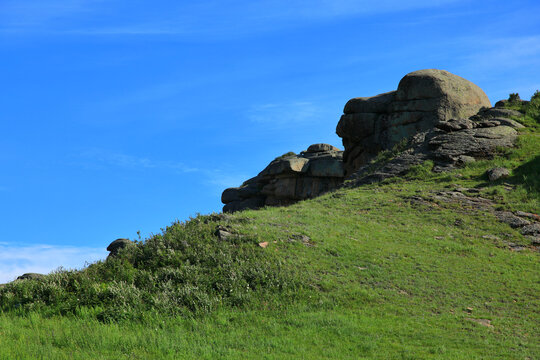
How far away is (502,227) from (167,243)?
17.9m

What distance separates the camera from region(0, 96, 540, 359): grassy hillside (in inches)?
510

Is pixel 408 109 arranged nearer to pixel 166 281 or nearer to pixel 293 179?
pixel 293 179

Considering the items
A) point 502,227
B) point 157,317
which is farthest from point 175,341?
point 502,227

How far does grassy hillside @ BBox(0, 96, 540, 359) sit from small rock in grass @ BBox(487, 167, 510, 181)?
7800 mm

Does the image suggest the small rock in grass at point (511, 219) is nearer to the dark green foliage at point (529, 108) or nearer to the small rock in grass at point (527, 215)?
the small rock in grass at point (527, 215)

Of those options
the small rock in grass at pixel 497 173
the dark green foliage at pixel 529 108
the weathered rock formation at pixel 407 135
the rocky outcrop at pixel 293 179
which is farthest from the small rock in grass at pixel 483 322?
the rocky outcrop at pixel 293 179

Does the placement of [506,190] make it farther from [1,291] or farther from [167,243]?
[1,291]

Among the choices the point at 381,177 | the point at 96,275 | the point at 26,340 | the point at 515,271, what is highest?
the point at 381,177

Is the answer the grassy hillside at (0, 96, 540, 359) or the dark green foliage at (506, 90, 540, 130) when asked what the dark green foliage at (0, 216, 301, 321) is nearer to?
the grassy hillside at (0, 96, 540, 359)

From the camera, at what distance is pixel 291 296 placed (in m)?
16.0

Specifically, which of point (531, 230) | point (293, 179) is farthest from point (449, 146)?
point (293, 179)

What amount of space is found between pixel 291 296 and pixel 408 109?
33.3 m

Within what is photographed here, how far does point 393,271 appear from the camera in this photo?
18.9 meters

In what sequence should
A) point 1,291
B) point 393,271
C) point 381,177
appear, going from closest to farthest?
point 1,291
point 393,271
point 381,177
